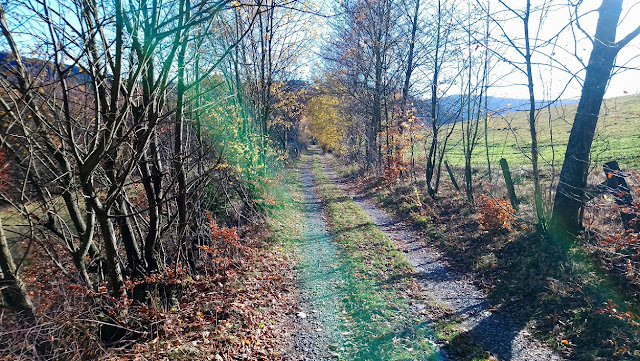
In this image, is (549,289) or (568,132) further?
(568,132)

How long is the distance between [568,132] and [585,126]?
1.64 ft

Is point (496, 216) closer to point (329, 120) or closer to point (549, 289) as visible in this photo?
Answer: point (549, 289)

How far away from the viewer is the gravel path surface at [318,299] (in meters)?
5.04

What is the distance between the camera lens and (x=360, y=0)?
17.2 metres

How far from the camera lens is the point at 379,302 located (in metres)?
6.24

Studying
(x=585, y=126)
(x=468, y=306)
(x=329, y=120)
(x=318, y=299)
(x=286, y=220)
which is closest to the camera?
(x=468, y=306)

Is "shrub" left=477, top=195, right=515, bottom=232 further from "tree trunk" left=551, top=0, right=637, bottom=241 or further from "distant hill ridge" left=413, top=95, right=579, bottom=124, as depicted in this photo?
"distant hill ridge" left=413, top=95, right=579, bottom=124

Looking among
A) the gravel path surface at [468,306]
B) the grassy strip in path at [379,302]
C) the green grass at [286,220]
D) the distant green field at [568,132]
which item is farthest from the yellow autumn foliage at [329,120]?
the gravel path surface at [468,306]

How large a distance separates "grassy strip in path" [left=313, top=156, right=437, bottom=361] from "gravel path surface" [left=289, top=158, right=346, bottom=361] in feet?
0.87

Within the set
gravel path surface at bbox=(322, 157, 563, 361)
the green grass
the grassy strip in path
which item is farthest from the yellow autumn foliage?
gravel path surface at bbox=(322, 157, 563, 361)

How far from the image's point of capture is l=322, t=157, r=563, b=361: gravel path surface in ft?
16.1

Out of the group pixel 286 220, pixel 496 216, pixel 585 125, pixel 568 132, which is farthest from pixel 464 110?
pixel 286 220

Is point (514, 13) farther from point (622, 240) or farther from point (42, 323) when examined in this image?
point (42, 323)

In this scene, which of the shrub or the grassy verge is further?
the shrub
